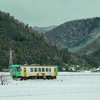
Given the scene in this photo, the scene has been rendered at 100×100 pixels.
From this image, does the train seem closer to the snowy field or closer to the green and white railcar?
the green and white railcar

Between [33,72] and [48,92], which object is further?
[33,72]

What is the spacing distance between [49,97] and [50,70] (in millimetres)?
47250

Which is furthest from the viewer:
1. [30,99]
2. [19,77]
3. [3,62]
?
[3,62]

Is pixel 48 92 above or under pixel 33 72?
under

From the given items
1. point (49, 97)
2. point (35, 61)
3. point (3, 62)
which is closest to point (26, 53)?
point (35, 61)

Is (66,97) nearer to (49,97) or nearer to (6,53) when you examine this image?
(49,97)

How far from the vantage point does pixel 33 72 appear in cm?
8125

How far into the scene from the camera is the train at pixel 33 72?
Answer: 3164 inches

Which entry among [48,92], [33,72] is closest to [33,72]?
[33,72]

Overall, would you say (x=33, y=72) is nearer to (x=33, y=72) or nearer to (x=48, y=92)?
(x=33, y=72)

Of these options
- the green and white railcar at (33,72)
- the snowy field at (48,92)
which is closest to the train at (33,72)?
the green and white railcar at (33,72)

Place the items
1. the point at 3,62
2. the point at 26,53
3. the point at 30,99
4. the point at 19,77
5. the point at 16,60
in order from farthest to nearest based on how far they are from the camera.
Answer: the point at 26,53
the point at 16,60
the point at 3,62
the point at 19,77
the point at 30,99

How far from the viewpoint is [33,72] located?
8125 cm

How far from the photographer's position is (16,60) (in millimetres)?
185500
